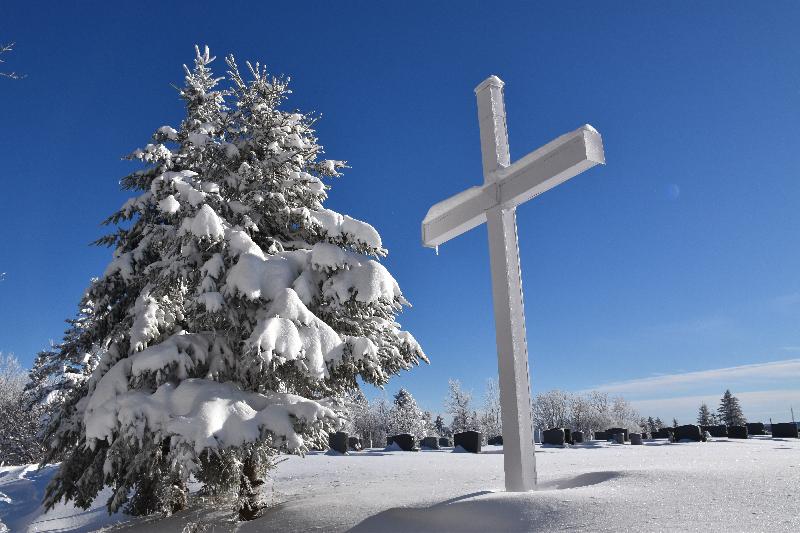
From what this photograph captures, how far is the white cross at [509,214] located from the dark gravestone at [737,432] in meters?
22.9

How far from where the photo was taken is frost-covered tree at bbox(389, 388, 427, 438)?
59094mm

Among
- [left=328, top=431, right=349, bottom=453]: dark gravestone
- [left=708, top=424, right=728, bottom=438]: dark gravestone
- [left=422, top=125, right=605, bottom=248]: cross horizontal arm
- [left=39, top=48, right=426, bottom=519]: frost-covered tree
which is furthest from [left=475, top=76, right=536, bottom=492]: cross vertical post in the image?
[left=708, top=424, right=728, bottom=438]: dark gravestone

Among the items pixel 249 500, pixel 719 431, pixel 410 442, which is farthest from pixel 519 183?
pixel 719 431

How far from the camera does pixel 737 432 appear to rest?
75.6ft

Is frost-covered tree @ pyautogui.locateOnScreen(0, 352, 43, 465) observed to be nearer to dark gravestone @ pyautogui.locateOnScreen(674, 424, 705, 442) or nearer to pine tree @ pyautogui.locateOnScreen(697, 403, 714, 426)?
dark gravestone @ pyautogui.locateOnScreen(674, 424, 705, 442)

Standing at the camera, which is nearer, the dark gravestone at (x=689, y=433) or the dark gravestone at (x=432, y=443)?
the dark gravestone at (x=689, y=433)

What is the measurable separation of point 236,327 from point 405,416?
183 feet

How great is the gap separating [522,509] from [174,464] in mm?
3533

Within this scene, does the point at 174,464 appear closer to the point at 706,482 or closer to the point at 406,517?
the point at 406,517

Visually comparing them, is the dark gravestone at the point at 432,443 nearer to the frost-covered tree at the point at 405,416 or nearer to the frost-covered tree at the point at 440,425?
the frost-covered tree at the point at 405,416

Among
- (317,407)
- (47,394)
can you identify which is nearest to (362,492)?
(317,407)

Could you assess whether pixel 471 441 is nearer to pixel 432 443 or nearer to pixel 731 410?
pixel 432 443

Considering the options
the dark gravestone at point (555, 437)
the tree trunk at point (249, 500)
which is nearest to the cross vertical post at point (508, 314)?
the tree trunk at point (249, 500)

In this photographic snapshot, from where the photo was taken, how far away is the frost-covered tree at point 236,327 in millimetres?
5969
